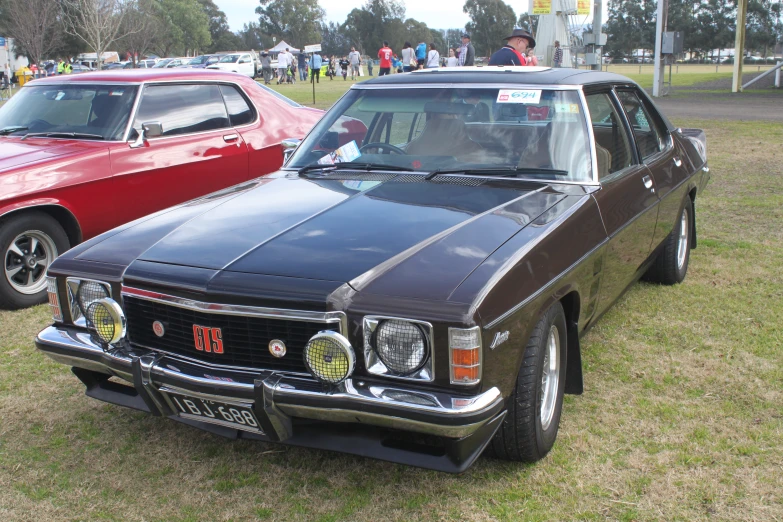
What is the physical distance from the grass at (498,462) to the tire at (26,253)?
0.69 m

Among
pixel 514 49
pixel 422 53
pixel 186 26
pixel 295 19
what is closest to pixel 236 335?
pixel 514 49

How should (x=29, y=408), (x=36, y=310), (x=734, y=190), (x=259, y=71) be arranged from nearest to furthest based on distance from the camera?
(x=29, y=408) < (x=36, y=310) < (x=734, y=190) < (x=259, y=71)

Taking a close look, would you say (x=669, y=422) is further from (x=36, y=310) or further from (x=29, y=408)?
(x=36, y=310)

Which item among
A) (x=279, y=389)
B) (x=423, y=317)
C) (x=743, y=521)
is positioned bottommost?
(x=743, y=521)

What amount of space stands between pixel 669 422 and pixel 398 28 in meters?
107

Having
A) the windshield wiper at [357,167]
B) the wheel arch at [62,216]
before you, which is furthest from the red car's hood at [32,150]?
the windshield wiper at [357,167]

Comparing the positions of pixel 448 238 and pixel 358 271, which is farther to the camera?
pixel 448 238

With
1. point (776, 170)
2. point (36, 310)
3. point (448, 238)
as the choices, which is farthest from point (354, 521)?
point (776, 170)

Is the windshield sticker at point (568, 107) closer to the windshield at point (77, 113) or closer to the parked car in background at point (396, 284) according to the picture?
the parked car in background at point (396, 284)

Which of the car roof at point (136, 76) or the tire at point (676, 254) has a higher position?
the car roof at point (136, 76)

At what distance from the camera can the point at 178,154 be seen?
19.8 feet

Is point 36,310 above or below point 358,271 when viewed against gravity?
below

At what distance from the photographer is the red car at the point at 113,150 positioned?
16.9 ft

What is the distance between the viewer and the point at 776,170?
9.77 metres
